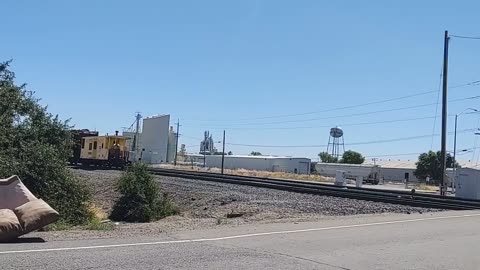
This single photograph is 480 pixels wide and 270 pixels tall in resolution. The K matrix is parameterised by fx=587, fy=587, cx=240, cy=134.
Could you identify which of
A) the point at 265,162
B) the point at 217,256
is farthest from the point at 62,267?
the point at 265,162

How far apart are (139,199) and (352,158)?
14361cm

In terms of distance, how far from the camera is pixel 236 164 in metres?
130

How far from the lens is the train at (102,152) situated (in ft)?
181

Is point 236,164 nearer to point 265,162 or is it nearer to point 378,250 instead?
point 265,162

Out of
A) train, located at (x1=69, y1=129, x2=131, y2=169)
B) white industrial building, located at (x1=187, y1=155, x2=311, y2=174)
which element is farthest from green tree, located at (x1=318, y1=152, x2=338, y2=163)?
train, located at (x1=69, y1=129, x2=131, y2=169)

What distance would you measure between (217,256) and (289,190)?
24.8 meters

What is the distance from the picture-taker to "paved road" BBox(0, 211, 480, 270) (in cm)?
904

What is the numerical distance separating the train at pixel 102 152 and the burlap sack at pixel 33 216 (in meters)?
42.4

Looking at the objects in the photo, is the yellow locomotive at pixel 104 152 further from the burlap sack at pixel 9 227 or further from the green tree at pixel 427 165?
the green tree at pixel 427 165

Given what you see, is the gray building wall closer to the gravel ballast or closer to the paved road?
the gravel ballast

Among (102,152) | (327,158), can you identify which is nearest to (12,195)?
(102,152)

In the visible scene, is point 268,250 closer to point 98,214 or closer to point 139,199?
point 139,199

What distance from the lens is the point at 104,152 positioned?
181 feet

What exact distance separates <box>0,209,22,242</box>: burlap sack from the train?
43081mm
